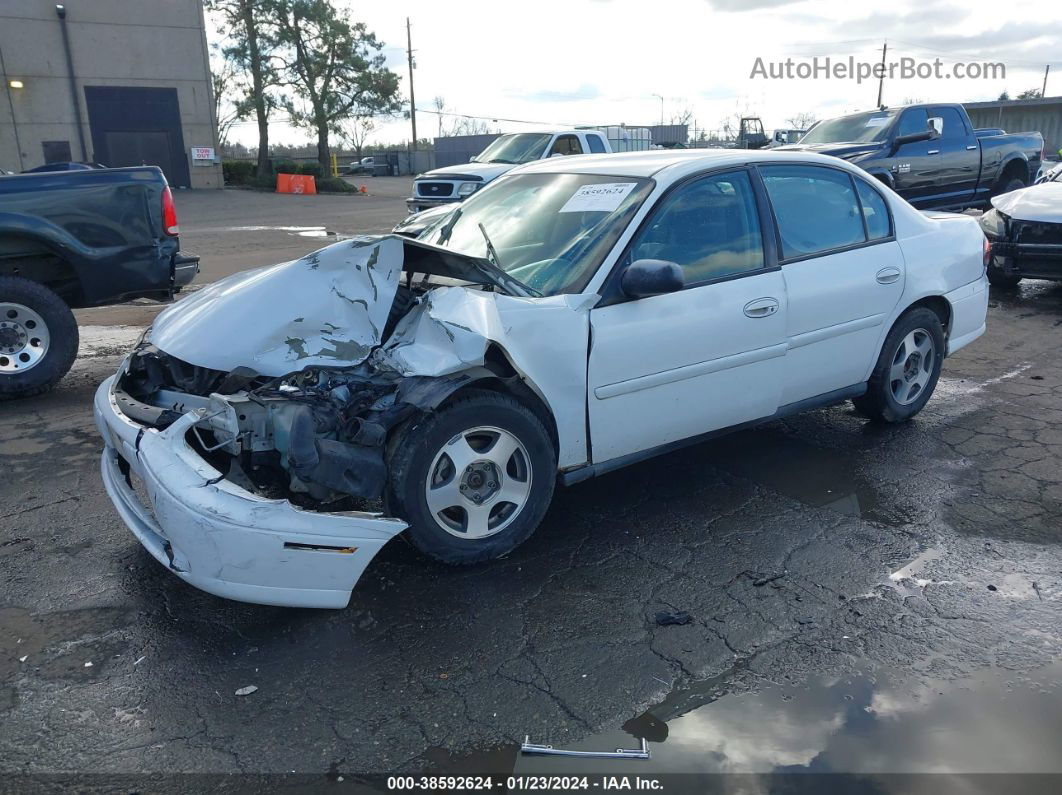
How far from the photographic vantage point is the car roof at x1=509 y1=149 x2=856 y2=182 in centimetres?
426

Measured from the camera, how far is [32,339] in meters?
6.18

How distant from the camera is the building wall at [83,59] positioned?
1123 inches

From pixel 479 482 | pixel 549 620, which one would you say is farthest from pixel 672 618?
pixel 479 482

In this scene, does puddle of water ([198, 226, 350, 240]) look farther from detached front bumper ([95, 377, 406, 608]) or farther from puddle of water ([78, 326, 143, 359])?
detached front bumper ([95, 377, 406, 608])

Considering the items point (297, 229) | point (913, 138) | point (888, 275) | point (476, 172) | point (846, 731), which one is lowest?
point (846, 731)

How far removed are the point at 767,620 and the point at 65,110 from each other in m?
33.4

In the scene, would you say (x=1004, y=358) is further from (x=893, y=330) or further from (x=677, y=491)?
(x=677, y=491)

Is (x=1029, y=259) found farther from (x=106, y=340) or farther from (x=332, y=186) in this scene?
(x=332, y=186)

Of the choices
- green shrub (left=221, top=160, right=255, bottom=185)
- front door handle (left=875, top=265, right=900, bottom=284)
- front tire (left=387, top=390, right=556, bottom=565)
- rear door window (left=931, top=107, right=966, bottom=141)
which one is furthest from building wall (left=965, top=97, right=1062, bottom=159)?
front tire (left=387, top=390, right=556, bottom=565)

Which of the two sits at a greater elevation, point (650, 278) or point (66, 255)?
point (650, 278)

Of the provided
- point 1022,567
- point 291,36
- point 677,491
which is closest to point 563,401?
point 677,491

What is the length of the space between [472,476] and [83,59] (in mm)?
32659

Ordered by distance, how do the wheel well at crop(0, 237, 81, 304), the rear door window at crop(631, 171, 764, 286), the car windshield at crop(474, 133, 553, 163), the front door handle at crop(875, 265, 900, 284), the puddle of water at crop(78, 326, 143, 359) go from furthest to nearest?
the car windshield at crop(474, 133, 553, 163) < the puddle of water at crop(78, 326, 143, 359) < the wheel well at crop(0, 237, 81, 304) < the front door handle at crop(875, 265, 900, 284) < the rear door window at crop(631, 171, 764, 286)

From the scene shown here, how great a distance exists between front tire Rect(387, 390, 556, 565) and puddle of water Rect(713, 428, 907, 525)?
5.09ft
